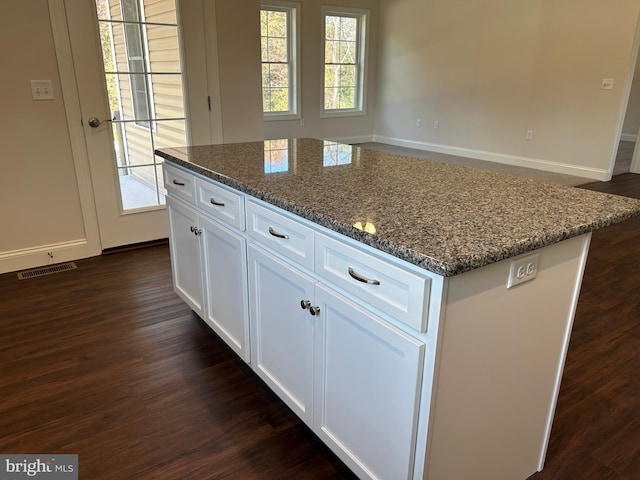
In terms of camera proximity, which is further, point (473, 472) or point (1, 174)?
point (1, 174)

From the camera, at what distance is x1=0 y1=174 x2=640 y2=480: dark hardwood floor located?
5.45 feet

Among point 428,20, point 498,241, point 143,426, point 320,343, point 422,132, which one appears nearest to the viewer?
point 498,241

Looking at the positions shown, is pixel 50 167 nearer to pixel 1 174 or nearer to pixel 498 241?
pixel 1 174

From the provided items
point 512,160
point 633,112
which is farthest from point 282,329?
point 633,112

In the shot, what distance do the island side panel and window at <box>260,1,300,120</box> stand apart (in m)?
6.32

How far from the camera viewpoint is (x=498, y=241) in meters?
1.11

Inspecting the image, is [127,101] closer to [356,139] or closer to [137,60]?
[137,60]

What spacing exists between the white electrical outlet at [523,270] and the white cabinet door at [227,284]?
40.2 inches

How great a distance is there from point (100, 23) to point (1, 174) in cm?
119

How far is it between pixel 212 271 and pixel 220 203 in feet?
1.24

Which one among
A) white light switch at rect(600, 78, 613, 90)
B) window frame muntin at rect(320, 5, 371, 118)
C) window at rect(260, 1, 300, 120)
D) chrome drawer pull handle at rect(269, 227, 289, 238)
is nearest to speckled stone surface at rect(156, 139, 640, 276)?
chrome drawer pull handle at rect(269, 227, 289, 238)

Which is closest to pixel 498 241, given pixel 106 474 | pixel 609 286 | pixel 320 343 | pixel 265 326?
pixel 320 343

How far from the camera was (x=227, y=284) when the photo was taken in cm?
205

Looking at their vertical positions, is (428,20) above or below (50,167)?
above
